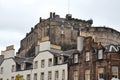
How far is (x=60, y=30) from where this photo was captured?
409 ft

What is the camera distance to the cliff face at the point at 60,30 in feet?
403

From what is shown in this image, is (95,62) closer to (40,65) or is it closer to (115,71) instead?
(115,71)

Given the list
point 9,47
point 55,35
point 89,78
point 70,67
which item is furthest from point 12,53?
point 55,35

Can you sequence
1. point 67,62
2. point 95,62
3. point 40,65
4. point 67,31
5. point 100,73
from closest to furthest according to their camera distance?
point 100,73 < point 95,62 < point 67,62 < point 40,65 < point 67,31

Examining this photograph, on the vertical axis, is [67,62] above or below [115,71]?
Answer: above

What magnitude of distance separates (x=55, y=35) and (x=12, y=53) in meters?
42.6

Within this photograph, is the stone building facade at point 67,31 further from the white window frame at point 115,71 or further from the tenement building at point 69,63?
the white window frame at point 115,71

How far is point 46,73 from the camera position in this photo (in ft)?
235

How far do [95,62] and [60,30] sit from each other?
63.2 metres

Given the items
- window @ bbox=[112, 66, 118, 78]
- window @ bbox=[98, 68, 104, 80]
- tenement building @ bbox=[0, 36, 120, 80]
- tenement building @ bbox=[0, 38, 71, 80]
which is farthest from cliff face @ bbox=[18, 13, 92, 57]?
window @ bbox=[112, 66, 118, 78]

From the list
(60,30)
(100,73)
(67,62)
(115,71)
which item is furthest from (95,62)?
(60,30)

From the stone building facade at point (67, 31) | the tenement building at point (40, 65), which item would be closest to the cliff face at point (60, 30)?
the stone building facade at point (67, 31)

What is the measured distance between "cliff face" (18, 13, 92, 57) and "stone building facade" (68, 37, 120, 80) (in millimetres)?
52291

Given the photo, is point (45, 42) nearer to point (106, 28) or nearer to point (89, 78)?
point (89, 78)
